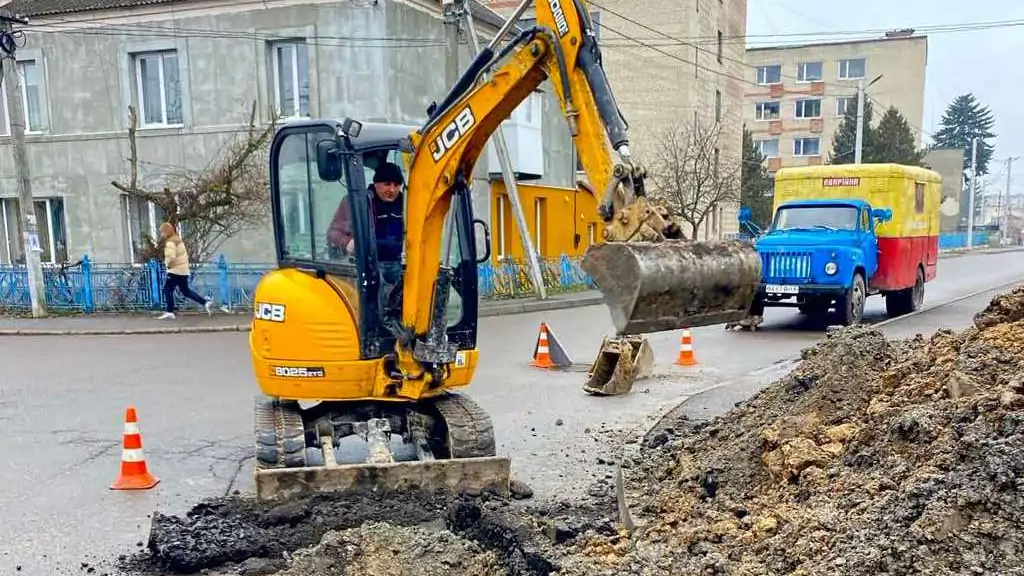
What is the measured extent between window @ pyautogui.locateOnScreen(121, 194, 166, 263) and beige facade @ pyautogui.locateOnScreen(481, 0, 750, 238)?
73.6ft

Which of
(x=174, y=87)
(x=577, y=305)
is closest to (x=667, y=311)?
(x=577, y=305)

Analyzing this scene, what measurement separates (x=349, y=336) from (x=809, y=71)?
64.8 metres

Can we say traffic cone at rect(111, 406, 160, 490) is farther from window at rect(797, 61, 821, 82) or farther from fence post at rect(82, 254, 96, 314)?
window at rect(797, 61, 821, 82)

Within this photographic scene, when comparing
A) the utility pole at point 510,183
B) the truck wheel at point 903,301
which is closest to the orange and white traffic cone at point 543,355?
the utility pole at point 510,183

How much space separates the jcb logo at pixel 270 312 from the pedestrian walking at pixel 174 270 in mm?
10788

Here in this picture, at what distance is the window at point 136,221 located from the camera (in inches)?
754

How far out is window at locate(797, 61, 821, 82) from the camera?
61.5m

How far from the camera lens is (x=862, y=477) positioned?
3719 mm

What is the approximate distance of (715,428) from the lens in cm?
596

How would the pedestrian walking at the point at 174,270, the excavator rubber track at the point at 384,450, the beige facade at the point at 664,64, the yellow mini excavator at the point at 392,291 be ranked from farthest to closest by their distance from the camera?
the beige facade at the point at 664,64, the pedestrian walking at the point at 174,270, the excavator rubber track at the point at 384,450, the yellow mini excavator at the point at 392,291

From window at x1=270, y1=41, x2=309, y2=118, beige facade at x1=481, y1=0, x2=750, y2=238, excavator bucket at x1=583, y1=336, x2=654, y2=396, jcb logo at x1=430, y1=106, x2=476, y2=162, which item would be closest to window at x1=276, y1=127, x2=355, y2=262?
jcb logo at x1=430, y1=106, x2=476, y2=162

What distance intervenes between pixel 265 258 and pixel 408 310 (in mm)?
14009

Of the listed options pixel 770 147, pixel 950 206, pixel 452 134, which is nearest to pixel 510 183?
pixel 452 134

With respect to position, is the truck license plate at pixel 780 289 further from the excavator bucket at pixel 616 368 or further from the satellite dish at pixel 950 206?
the satellite dish at pixel 950 206
